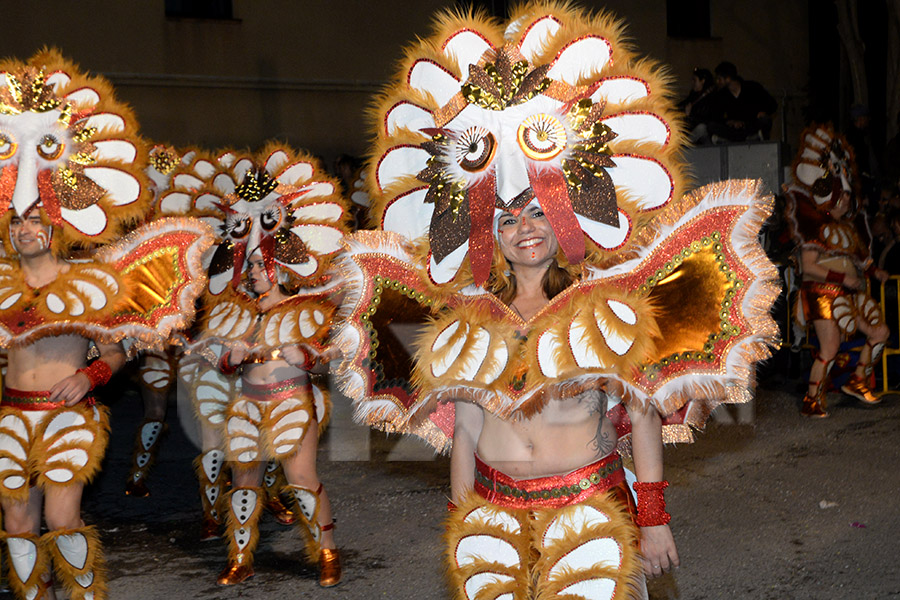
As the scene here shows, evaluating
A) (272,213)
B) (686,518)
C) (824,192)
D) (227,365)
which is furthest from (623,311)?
(824,192)

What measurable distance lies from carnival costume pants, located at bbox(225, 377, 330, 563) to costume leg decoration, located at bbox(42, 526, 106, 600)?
90cm

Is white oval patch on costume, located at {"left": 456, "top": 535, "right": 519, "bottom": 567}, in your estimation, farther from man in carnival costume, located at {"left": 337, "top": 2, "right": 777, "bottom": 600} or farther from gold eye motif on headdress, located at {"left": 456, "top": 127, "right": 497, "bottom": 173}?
gold eye motif on headdress, located at {"left": 456, "top": 127, "right": 497, "bottom": 173}

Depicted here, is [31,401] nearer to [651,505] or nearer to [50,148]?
[50,148]

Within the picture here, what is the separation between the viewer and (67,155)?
459 centimetres

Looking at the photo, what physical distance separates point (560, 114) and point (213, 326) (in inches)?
119

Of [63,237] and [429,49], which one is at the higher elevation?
[429,49]

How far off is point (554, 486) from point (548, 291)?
640 millimetres

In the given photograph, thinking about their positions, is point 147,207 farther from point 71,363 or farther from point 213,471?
point 213,471

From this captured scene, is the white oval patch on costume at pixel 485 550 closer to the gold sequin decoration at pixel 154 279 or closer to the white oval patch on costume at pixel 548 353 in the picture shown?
the white oval patch on costume at pixel 548 353

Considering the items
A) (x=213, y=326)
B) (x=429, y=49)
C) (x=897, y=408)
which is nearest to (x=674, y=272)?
(x=429, y=49)

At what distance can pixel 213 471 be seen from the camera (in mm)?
6098

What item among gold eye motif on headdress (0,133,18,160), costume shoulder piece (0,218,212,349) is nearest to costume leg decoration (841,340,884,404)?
costume shoulder piece (0,218,212,349)

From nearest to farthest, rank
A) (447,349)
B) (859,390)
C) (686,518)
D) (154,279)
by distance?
(447,349)
(154,279)
(686,518)
(859,390)

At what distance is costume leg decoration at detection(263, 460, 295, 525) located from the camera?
6.31 metres
